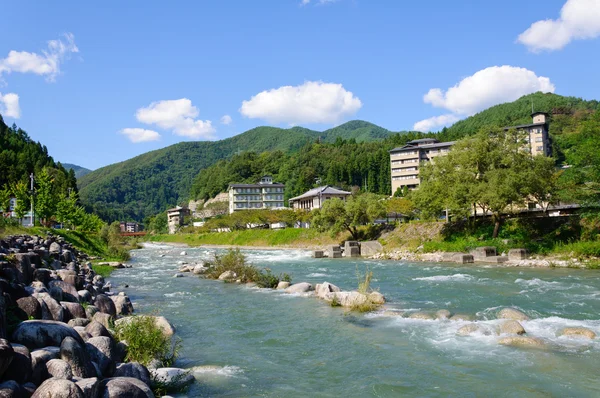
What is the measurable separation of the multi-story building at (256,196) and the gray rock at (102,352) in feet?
396

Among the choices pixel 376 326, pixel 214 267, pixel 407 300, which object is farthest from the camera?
pixel 214 267

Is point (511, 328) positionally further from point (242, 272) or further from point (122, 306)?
point (242, 272)

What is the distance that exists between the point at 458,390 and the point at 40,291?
30.1ft

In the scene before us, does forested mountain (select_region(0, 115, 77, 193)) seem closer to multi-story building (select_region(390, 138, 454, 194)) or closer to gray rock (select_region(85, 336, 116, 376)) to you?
gray rock (select_region(85, 336, 116, 376))

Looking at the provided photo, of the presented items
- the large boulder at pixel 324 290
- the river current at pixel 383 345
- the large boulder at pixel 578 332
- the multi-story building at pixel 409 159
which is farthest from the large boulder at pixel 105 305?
the multi-story building at pixel 409 159

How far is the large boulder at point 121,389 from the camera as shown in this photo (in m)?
6.06

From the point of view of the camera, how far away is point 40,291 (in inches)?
392

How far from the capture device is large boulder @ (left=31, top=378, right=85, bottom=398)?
208 inches

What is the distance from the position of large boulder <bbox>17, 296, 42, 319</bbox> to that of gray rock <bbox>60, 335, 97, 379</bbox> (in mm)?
1849

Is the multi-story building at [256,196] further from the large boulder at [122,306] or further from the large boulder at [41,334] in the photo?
the large boulder at [41,334]

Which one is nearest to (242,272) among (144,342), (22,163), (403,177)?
(144,342)

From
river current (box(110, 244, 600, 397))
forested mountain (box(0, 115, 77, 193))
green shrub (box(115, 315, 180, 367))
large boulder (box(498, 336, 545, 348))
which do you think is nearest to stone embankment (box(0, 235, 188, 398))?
green shrub (box(115, 315, 180, 367))

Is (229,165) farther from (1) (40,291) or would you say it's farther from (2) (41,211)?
(1) (40,291)

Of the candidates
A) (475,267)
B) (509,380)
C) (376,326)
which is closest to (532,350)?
(509,380)
